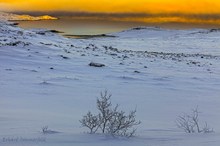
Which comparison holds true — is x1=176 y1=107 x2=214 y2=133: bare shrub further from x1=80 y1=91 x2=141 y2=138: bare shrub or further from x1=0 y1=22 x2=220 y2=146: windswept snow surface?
x1=80 y1=91 x2=141 y2=138: bare shrub

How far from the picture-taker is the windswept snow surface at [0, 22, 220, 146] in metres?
5.37

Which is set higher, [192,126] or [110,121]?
[110,121]

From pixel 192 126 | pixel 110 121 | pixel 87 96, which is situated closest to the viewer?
pixel 110 121

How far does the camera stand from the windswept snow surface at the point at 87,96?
537 centimetres

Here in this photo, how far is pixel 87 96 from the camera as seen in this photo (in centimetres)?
1009

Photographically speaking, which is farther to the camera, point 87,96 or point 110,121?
point 87,96

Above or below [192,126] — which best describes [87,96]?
above

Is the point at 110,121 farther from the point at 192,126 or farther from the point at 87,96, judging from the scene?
the point at 87,96

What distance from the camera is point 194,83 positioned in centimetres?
1322

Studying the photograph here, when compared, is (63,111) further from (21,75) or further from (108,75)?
(108,75)

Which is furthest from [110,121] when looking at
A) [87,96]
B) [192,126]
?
[87,96]

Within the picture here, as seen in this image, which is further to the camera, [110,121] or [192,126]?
[192,126]

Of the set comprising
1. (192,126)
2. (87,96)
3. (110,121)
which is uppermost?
(87,96)

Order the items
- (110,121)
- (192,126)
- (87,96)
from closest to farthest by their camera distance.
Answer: (110,121), (192,126), (87,96)
